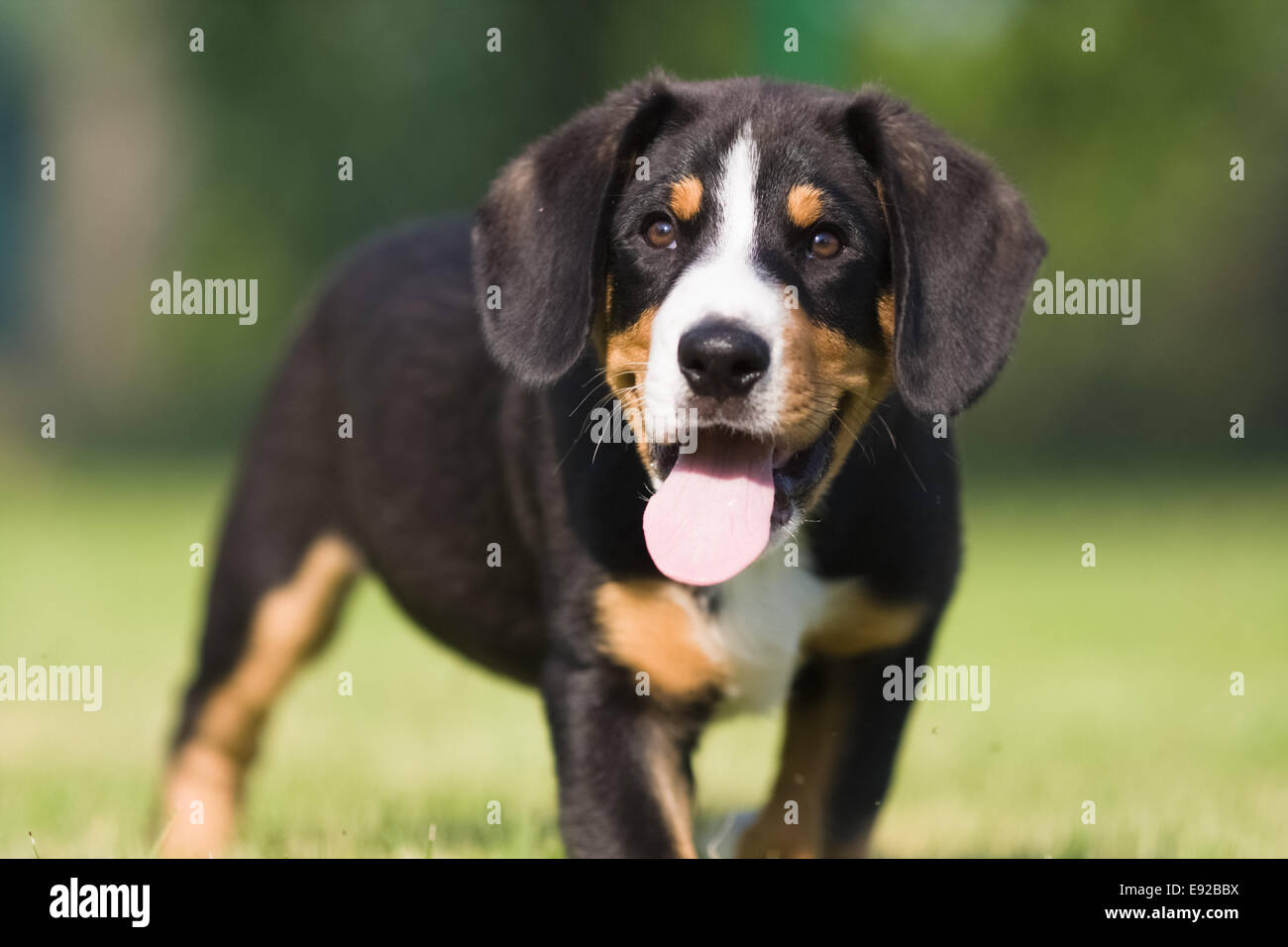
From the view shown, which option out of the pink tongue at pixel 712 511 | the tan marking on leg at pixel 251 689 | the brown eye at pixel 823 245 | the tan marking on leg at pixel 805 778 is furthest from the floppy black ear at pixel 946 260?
the tan marking on leg at pixel 251 689

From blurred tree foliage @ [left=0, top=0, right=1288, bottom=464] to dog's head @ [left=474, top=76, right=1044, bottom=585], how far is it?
11.7 m

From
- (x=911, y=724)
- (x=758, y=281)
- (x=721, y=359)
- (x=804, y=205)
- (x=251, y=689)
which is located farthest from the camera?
(x=251, y=689)

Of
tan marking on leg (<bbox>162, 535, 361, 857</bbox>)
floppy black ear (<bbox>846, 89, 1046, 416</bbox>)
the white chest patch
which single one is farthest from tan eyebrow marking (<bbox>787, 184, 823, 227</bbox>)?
tan marking on leg (<bbox>162, 535, 361, 857</bbox>)

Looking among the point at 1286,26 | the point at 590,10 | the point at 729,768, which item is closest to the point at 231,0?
the point at 590,10

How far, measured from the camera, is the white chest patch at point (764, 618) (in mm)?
3994

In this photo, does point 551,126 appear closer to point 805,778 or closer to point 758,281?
point 805,778

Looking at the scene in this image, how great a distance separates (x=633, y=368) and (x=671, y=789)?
0.95m

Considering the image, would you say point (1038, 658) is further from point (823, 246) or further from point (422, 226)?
point (823, 246)

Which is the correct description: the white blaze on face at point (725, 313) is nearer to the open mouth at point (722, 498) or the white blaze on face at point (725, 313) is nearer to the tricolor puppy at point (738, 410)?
the tricolor puppy at point (738, 410)

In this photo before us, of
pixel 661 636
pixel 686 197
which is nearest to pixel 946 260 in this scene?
pixel 686 197

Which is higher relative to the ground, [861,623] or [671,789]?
[861,623]

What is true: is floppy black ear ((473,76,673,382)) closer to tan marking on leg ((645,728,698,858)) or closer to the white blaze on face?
the white blaze on face

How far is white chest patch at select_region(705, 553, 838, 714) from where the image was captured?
399 cm

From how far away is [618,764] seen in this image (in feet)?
12.6
